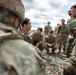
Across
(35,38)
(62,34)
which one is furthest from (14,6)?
(62,34)

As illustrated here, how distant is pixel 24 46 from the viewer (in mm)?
1535

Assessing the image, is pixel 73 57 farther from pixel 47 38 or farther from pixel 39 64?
pixel 47 38

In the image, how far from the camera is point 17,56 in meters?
1.49

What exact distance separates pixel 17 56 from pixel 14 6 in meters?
0.39

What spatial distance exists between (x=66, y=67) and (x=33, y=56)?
4.33m

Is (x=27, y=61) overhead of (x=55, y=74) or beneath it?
overhead

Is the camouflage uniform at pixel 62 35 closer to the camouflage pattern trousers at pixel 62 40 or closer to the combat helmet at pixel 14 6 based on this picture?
the camouflage pattern trousers at pixel 62 40

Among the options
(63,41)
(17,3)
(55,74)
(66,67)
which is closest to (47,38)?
(63,41)

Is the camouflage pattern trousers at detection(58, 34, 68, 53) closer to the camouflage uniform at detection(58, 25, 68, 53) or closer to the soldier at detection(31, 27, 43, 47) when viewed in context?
the camouflage uniform at detection(58, 25, 68, 53)

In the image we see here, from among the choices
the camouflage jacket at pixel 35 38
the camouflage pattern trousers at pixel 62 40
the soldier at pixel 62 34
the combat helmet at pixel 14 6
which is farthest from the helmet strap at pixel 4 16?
the camouflage pattern trousers at pixel 62 40

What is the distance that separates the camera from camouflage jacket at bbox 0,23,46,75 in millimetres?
1474

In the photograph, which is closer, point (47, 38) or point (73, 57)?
point (73, 57)

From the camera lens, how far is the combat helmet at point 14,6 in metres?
1.68

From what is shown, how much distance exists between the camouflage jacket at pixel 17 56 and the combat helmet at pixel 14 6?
0.19 meters
